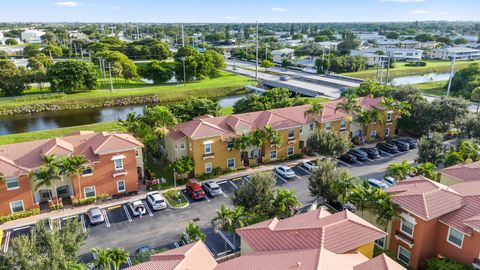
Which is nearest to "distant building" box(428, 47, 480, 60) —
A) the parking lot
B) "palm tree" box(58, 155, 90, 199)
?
the parking lot

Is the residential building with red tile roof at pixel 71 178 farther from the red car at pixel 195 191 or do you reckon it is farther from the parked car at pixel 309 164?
the parked car at pixel 309 164

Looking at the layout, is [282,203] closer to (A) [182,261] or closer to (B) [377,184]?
(A) [182,261]

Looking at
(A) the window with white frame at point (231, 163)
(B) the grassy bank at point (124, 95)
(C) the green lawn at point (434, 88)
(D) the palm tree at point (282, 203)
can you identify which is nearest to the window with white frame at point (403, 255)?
(D) the palm tree at point (282, 203)

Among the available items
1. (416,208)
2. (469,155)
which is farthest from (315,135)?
(416,208)

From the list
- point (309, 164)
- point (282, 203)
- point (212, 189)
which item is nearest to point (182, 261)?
point (282, 203)

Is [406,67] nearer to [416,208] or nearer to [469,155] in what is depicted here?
[469,155]
